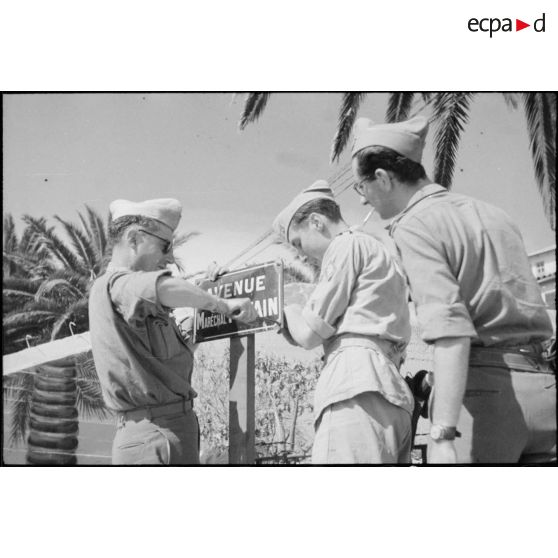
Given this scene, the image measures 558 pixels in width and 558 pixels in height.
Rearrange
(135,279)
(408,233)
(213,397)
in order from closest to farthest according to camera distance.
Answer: (408,233)
(135,279)
(213,397)

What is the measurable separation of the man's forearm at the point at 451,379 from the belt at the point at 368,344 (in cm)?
55

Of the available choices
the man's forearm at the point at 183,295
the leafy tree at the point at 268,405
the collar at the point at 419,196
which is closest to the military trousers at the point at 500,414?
the collar at the point at 419,196

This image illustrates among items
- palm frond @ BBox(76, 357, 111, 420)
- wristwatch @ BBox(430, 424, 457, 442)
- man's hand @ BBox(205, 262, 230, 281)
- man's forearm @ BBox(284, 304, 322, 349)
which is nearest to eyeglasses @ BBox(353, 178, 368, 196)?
man's forearm @ BBox(284, 304, 322, 349)

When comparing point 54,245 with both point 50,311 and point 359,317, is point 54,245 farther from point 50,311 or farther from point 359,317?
point 359,317

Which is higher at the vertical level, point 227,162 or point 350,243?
point 227,162

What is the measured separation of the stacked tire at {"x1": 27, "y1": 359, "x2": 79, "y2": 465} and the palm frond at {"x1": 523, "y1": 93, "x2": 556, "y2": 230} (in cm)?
324

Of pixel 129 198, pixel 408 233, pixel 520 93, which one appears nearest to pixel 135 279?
pixel 129 198

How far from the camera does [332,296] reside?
483 centimetres

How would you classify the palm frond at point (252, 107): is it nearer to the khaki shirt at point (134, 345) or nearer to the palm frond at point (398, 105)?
the palm frond at point (398, 105)

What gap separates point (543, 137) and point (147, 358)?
2804 mm

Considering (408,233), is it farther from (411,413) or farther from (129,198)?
(129,198)

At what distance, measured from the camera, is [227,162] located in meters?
5.78

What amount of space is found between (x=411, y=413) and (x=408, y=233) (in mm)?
1017

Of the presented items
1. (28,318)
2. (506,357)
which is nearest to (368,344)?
(506,357)
